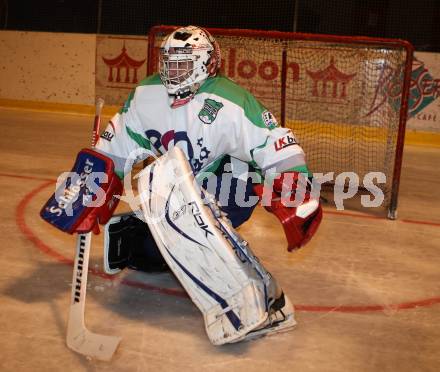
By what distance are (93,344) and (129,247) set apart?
0.80 m

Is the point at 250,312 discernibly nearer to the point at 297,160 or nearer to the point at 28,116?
the point at 297,160

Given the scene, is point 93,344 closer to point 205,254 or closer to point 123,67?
point 205,254

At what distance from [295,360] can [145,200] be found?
2.77ft

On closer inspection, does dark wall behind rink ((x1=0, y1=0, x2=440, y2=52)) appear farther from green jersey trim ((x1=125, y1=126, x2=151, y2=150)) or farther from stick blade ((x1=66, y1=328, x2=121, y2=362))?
stick blade ((x1=66, y1=328, x2=121, y2=362))

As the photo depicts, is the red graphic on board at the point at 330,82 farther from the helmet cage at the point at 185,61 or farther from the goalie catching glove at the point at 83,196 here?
the goalie catching glove at the point at 83,196

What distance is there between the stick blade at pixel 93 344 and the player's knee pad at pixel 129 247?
22.7 inches

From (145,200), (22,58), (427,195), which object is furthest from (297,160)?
(22,58)

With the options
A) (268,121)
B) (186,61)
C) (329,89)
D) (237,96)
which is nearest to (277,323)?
(268,121)

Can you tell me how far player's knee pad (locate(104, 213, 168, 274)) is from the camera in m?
3.04

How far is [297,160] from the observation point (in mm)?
2738

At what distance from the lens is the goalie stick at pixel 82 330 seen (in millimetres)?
2419

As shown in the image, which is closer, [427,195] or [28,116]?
[427,195]

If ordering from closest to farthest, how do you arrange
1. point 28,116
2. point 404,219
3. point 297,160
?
1. point 297,160
2. point 404,219
3. point 28,116

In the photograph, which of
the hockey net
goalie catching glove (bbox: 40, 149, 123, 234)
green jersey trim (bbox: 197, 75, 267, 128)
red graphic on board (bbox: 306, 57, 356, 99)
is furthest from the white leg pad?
red graphic on board (bbox: 306, 57, 356, 99)
